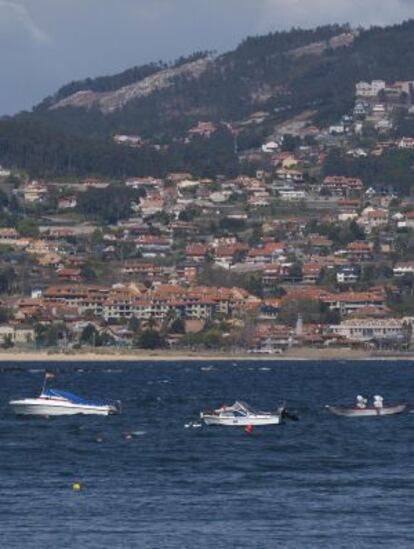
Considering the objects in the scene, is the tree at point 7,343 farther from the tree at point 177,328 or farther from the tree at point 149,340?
the tree at point 177,328

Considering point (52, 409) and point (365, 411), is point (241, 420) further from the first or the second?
point (52, 409)

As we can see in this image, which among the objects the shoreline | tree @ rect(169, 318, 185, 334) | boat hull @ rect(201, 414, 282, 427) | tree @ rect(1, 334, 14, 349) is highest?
tree @ rect(169, 318, 185, 334)

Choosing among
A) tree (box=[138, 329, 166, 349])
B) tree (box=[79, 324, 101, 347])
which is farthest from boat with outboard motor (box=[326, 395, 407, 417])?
tree (box=[79, 324, 101, 347])

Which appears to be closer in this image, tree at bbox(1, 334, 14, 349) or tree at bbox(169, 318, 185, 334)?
tree at bbox(1, 334, 14, 349)

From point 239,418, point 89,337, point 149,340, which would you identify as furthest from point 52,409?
point 89,337

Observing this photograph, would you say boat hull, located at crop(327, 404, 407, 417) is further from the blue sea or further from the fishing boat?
the fishing boat

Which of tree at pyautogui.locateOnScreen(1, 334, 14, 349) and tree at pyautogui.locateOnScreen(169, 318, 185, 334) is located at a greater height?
tree at pyautogui.locateOnScreen(169, 318, 185, 334)

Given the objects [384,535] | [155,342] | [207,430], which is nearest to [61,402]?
[207,430]
